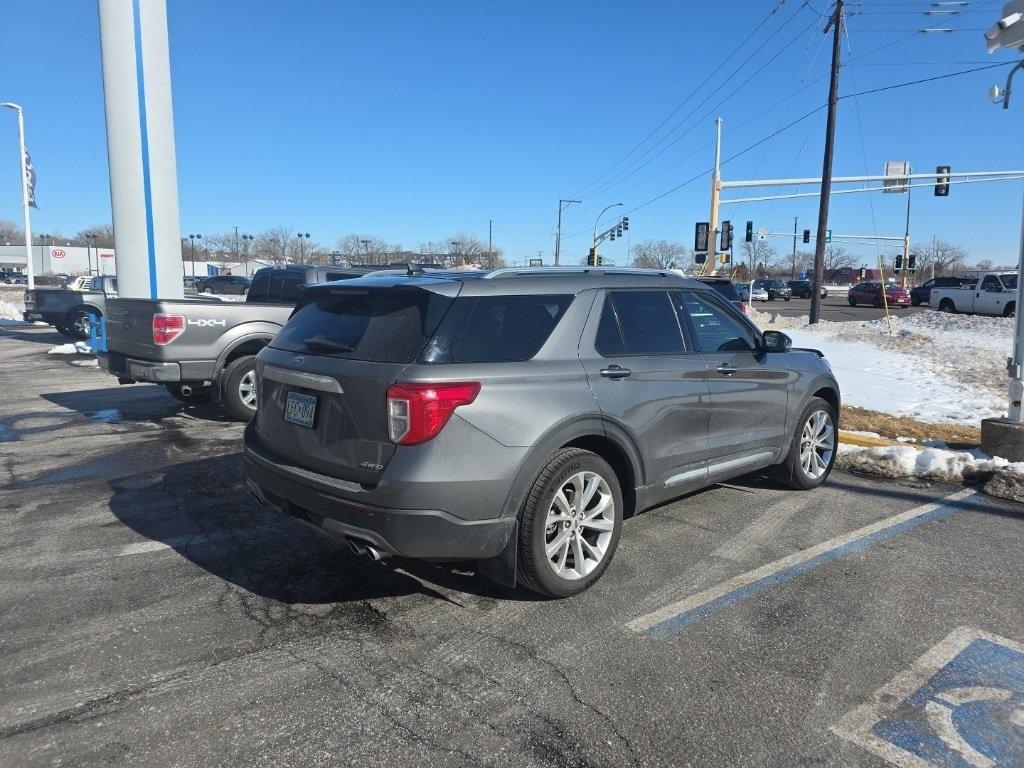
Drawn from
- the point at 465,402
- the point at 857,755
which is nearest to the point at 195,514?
the point at 465,402

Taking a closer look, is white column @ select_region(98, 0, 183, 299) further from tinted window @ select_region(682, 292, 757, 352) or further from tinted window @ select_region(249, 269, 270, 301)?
tinted window @ select_region(682, 292, 757, 352)

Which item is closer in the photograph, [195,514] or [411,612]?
[411,612]

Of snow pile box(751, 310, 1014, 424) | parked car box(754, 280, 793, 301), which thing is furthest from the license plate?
parked car box(754, 280, 793, 301)

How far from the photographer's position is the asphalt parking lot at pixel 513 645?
2.70m

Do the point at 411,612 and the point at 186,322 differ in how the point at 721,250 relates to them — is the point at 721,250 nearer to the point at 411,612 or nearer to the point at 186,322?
the point at 186,322

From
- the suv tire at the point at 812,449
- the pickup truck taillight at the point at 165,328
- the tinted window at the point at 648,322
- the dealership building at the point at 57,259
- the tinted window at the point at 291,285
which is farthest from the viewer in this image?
the dealership building at the point at 57,259

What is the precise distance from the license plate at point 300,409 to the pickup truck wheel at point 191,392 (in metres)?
5.03

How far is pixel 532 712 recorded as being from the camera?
287cm

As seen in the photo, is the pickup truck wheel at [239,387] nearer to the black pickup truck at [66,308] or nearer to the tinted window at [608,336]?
the tinted window at [608,336]

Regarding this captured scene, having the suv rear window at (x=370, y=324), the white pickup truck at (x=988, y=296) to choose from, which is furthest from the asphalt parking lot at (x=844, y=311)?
the suv rear window at (x=370, y=324)

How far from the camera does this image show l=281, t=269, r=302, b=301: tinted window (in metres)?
10.4

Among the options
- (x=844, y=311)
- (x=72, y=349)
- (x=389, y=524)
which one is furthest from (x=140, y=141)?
(x=844, y=311)

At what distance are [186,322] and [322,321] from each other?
4647 mm

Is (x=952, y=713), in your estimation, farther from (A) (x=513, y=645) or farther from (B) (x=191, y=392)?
(B) (x=191, y=392)
